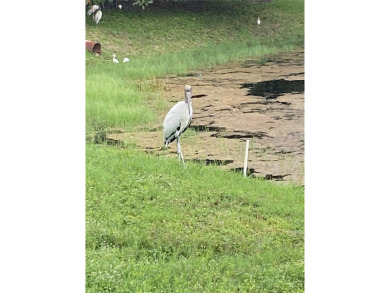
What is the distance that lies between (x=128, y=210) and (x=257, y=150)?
932mm

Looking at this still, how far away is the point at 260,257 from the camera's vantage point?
535cm

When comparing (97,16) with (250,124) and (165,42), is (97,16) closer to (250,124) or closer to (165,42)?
(165,42)

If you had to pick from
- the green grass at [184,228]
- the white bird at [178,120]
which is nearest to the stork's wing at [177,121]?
the white bird at [178,120]

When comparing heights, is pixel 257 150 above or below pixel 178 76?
below

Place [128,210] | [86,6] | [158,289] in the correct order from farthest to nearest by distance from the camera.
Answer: [86,6], [128,210], [158,289]

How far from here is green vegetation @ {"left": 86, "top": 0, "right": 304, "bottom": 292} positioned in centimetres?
525

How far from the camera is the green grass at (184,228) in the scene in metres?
5.21

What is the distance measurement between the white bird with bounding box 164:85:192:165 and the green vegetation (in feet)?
0.29

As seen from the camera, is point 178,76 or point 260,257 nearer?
point 260,257

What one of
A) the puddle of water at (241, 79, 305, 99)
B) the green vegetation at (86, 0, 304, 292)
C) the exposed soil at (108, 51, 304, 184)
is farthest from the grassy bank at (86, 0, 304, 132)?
the puddle of water at (241, 79, 305, 99)

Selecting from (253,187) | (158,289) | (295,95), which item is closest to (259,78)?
(295,95)

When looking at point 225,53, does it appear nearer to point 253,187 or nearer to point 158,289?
point 253,187

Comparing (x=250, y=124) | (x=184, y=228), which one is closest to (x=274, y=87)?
(x=250, y=124)

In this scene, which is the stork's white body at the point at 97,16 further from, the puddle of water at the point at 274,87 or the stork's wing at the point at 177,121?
the puddle of water at the point at 274,87
